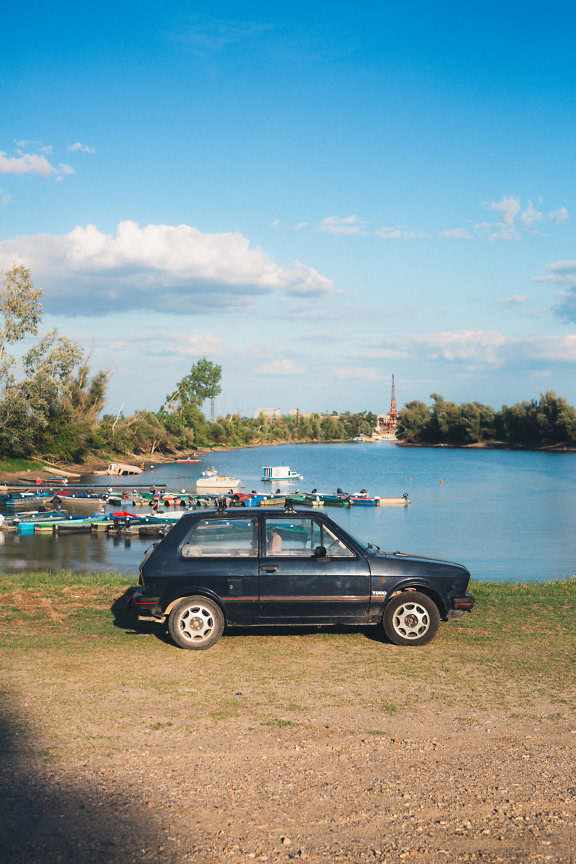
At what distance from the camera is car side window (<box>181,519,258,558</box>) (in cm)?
924

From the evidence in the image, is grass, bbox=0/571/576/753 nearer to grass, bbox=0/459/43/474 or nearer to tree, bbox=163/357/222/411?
grass, bbox=0/459/43/474

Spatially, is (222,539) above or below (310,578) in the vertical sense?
above

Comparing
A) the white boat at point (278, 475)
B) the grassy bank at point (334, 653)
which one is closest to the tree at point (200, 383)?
the white boat at point (278, 475)

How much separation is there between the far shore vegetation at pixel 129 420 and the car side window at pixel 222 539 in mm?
60354

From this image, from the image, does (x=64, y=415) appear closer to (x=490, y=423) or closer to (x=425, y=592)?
(x=425, y=592)

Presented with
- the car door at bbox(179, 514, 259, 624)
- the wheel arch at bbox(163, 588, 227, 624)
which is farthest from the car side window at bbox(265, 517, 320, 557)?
the wheel arch at bbox(163, 588, 227, 624)

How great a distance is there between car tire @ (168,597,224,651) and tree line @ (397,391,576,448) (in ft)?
479

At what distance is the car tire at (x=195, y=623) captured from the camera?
29.9ft

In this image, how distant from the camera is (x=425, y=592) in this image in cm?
944

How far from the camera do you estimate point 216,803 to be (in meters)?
4.96

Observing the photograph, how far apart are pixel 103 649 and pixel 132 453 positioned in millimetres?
101240

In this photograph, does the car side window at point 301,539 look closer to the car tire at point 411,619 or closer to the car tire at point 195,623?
the car tire at point 411,619

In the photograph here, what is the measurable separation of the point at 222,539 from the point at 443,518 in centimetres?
4383

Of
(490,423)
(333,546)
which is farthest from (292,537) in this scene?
(490,423)
